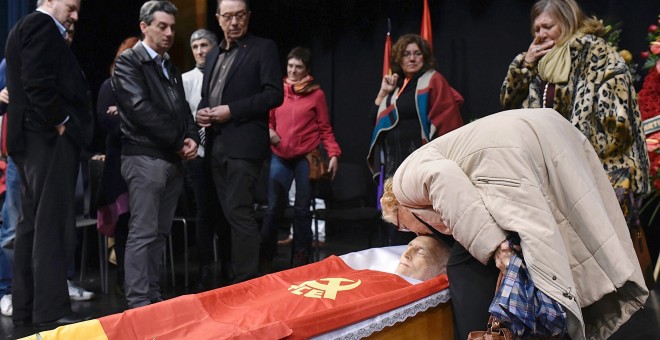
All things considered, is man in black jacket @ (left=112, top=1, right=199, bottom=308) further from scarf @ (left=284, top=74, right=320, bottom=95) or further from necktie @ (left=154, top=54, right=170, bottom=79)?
scarf @ (left=284, top=74, right=320, bottom=95)

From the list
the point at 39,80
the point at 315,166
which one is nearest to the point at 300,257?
the point at 315,166

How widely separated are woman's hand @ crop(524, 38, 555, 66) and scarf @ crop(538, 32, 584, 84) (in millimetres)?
46

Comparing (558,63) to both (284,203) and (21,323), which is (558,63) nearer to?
(284,203)

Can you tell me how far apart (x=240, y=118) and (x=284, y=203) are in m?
1.19

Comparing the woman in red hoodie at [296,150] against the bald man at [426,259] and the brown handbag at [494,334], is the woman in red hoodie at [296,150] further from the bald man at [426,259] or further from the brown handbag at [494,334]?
the brown handbag at [494,334]

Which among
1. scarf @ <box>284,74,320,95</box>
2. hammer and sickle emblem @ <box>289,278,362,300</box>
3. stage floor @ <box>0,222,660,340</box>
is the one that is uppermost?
scarf @ <box>284,74,320,95</box>

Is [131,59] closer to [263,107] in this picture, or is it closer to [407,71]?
[263,107]

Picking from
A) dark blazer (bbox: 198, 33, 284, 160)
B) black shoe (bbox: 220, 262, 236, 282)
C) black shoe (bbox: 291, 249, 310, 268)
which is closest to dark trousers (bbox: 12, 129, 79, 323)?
dark blazer (bbox: 198, 33, 284, 160)

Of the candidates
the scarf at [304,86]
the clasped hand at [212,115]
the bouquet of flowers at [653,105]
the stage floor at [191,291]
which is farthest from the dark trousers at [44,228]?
the bouquet of flowers at [653,105]

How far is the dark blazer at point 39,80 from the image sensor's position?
3225 millimetres

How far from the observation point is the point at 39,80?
322 cm

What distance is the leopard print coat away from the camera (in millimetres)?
2883

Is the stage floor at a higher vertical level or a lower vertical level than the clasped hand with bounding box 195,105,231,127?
lower

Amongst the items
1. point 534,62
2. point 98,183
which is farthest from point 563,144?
point 98,183
